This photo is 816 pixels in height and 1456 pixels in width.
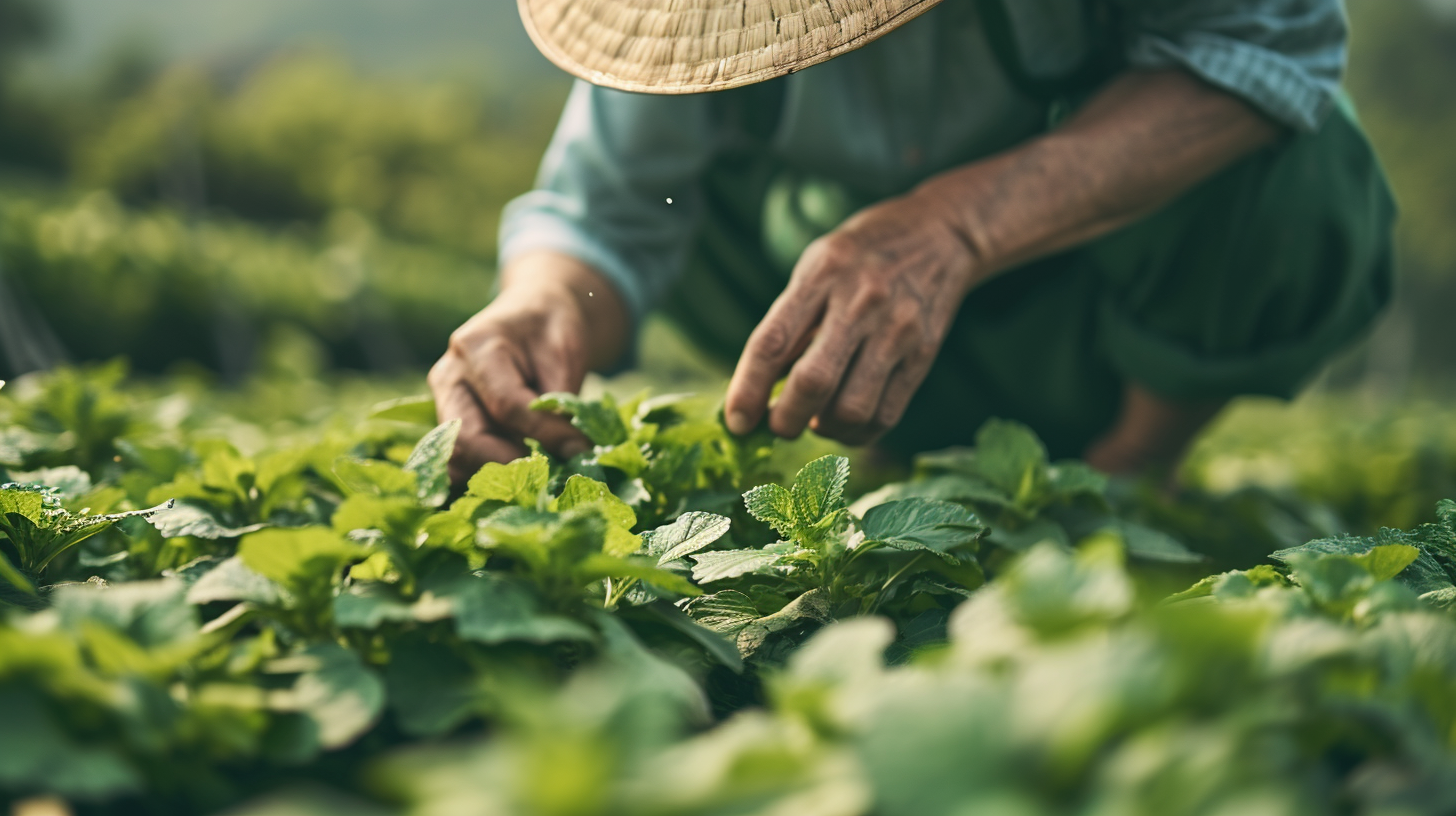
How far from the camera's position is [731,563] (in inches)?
33.9

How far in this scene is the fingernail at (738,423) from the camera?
121 centimetres

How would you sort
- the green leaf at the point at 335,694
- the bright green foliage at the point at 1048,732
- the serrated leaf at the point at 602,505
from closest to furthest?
the bright green foliage at the point at 1048,732, the green leaf at the point at 335,694, the serrated leaf at the point at 602,505

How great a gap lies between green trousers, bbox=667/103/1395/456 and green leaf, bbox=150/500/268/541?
1.27 metres

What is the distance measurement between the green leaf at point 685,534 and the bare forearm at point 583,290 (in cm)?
71

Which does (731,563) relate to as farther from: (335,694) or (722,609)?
(335,694)

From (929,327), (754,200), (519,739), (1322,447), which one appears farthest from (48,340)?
(1322,447)

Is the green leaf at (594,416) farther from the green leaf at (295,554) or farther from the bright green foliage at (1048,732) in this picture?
the bright green foliage at (1048,732)

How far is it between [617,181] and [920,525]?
1168mm

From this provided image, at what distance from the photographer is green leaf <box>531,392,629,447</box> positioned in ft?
3.75

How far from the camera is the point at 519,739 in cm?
48

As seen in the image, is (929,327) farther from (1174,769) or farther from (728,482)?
(1174,769)

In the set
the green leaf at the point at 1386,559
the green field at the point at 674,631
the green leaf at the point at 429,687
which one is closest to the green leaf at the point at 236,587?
the green field at the point at 674,631

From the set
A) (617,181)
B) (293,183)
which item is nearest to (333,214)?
(293,183)

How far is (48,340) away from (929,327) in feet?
11.9
